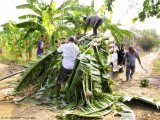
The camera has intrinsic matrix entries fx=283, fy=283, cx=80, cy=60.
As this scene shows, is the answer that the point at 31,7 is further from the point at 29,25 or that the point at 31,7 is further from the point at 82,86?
the point at 82,86

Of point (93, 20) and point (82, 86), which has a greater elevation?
point (93, 20)

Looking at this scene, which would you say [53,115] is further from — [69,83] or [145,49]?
[145,49]

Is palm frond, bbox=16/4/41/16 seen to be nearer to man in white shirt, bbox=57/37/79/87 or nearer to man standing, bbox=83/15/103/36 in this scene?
man standing, bbox=83/15/103/36

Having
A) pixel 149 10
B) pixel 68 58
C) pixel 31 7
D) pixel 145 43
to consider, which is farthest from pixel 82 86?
pixel 145 43

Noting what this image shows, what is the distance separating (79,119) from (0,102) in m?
2.56

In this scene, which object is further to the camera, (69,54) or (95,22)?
(95,22)

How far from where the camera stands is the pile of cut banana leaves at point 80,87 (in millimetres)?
6824

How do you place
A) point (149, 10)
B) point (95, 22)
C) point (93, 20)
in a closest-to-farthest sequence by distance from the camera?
1. point (149, 10)
2. point (95, 22)
3. point (93, 20)

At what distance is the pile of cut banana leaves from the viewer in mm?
6824

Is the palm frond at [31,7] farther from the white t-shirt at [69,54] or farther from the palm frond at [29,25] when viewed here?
the white t-shirt at [69,54]

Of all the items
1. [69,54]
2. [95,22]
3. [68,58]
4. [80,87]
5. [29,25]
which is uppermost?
[29,25]

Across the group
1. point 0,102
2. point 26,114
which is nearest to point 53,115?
point 26,114

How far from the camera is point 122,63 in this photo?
14.6 metres

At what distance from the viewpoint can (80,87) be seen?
24.7 feet
